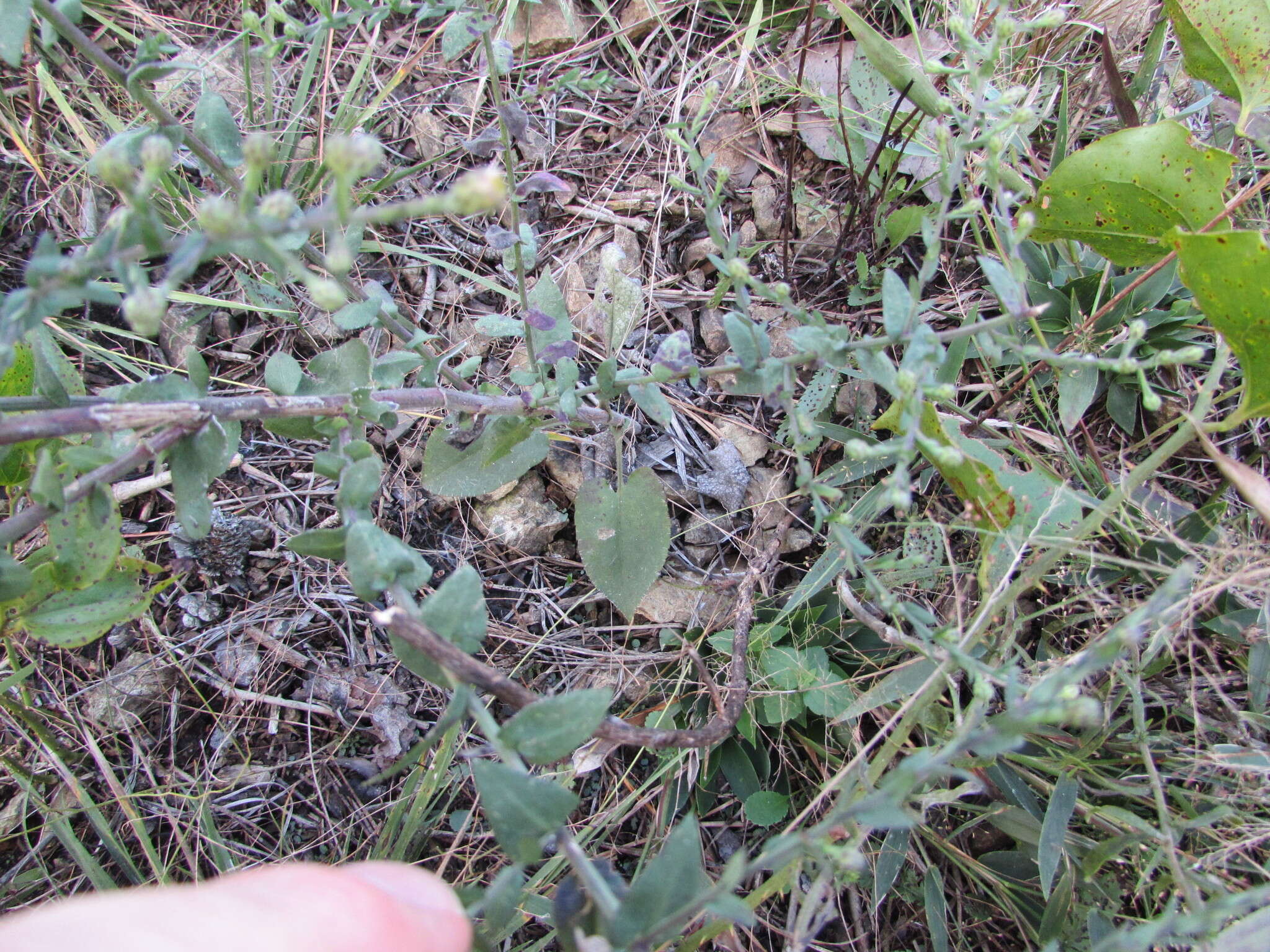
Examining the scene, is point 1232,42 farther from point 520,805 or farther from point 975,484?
point 520,805

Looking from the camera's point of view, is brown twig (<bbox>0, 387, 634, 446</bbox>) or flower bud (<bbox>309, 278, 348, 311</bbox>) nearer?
flower bud (<bbox>309, 278, 348, 311</bbox>)

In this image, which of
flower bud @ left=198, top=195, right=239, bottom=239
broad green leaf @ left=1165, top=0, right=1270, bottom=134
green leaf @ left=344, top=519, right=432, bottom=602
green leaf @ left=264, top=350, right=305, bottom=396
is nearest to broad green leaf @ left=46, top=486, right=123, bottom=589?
green leaf @ left=264, top=350, right=305, bottom=396

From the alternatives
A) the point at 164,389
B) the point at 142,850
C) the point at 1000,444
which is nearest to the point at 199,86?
the point at 164,389

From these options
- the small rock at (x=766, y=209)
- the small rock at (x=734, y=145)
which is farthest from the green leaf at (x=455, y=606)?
the small rock at (x=734, y=145)

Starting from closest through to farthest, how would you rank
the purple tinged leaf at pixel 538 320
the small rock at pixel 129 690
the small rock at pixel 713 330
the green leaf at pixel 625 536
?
the purple tinged leaf at pixel 538 320 < the green leaf at pixel 625 536 < the small rock at pixel 129 690 < the small rock at pixel 713 330

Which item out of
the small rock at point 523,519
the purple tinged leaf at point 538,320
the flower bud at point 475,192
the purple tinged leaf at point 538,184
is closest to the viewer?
the flower bud at point 475,192

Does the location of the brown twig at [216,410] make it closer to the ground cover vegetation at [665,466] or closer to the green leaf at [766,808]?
the ground cover vegetation at [665,466]

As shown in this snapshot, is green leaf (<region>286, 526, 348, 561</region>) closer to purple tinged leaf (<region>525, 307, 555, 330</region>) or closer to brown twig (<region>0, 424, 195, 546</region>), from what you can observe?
brown twig (<region>0, 424, 195, 546</region>)

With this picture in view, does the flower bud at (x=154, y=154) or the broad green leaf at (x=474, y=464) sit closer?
the flower bud at (x=154, y=154)
